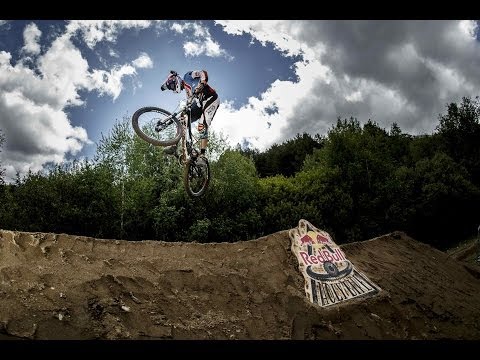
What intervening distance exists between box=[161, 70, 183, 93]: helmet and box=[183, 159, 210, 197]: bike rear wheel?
185cm

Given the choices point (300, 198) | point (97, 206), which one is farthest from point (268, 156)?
point (97, 206)

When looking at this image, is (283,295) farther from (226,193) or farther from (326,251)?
(226,193)

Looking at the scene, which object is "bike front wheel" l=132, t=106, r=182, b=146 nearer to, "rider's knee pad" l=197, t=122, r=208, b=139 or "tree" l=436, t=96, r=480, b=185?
"rider's knee pad" l=197, t=122, r=208, b=139

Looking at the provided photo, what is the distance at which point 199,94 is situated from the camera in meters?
10.4

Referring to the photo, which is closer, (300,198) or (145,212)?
(145,212)

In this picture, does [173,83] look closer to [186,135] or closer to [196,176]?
[186,135]

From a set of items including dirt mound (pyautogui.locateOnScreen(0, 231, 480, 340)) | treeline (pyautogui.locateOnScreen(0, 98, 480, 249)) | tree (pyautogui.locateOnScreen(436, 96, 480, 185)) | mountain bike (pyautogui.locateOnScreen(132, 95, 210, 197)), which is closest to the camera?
dirt mound (pyautogui.locateOnScreen(0, 231, 480, 340))

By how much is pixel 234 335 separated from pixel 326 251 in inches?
158

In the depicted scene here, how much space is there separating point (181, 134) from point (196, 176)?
5.05 feet

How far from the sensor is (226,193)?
59.4 feet

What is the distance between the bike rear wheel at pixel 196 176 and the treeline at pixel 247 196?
18.8 feet

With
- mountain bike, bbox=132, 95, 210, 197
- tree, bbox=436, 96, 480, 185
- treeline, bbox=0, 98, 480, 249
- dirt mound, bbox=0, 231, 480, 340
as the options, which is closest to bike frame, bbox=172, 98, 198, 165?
mountain bike, bbox=132, 95, 210, 197

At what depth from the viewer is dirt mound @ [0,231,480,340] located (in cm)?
766

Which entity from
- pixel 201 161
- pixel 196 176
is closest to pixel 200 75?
pixel 201 161
